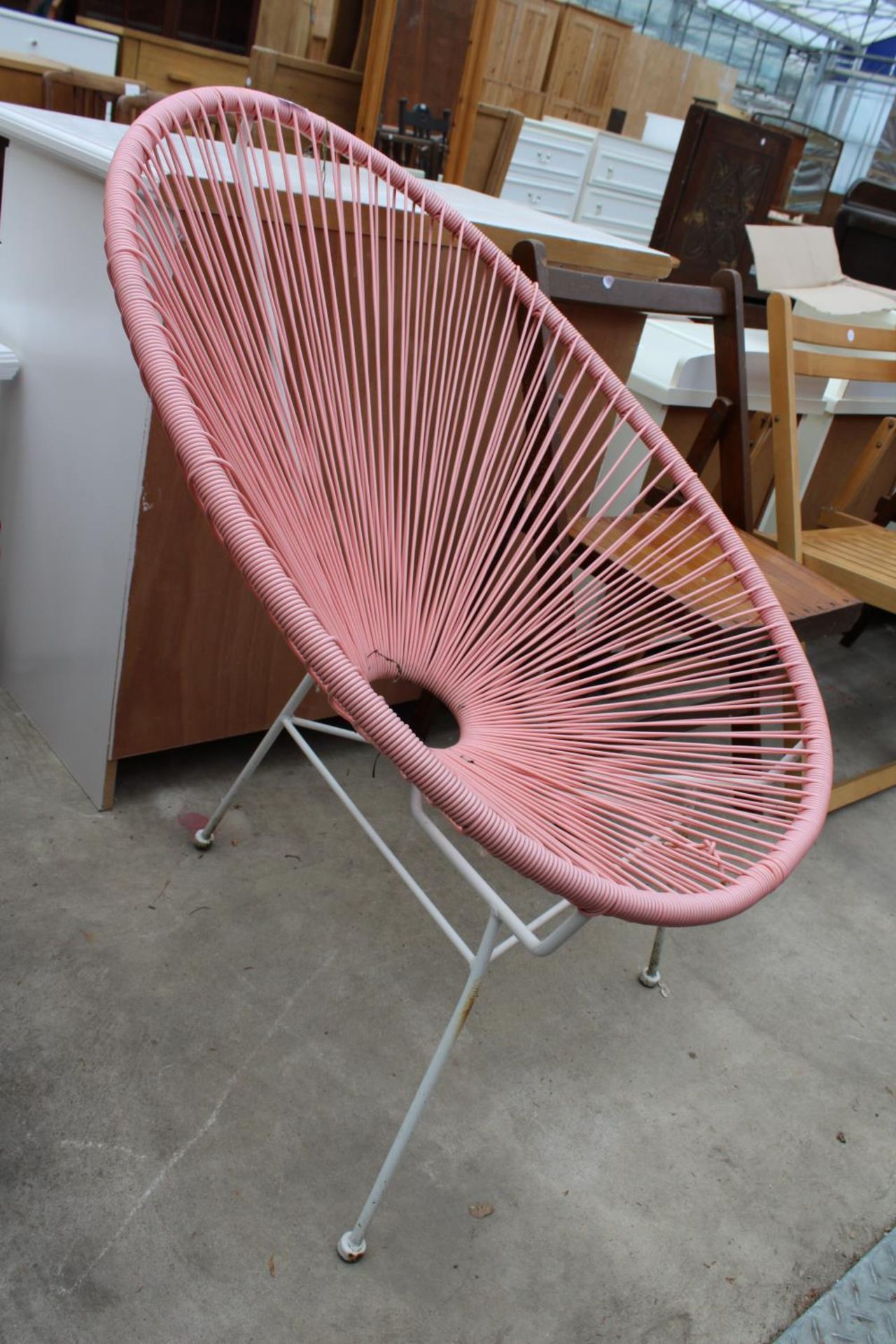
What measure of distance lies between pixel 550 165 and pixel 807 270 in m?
4.58

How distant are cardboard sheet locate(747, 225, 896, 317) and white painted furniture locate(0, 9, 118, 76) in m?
3.50

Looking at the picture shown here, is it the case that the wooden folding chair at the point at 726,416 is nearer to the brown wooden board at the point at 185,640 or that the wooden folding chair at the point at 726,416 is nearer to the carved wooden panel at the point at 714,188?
the brown wooden board at the point at 185,640

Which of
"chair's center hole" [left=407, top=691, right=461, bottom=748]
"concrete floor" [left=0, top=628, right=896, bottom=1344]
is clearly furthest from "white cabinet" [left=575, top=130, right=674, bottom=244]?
"concrete floor" [left=0, top=628, right=896, bottom=1344]

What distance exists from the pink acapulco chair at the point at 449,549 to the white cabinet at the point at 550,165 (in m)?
5.27

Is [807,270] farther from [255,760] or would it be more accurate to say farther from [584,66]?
[584,66]

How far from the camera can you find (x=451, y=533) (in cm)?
132

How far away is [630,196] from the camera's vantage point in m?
6.98

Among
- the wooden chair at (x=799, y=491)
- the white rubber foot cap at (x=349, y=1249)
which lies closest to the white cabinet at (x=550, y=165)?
the wooden chair at (x=799, y=491)

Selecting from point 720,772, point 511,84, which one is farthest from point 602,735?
point 511,84

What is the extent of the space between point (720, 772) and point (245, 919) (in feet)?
2.22

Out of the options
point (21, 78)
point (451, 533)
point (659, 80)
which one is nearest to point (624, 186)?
point (659, 80)

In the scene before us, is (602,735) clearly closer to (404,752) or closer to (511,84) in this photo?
(404,752)

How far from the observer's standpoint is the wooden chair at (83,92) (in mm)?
2793

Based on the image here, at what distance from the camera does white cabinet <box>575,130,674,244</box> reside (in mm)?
6648
